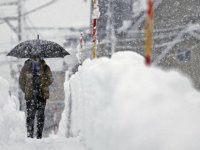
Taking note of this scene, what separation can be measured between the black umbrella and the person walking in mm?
167

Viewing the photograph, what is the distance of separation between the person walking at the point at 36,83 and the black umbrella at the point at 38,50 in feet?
0.55

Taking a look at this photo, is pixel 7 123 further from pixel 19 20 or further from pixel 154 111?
pixel 19 20

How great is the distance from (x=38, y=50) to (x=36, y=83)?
0.66 metres

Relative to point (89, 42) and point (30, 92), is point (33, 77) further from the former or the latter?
point (89, 42)

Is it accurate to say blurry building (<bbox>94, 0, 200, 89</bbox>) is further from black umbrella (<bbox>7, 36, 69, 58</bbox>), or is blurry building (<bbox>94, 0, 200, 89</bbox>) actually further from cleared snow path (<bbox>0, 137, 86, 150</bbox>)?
cleared snow path (<bbox>0, 137, 86, 150</bbox>)

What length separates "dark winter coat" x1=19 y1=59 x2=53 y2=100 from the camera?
10.0 meters

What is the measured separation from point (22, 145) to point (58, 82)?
26.3m

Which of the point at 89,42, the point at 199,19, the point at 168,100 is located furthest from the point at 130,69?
the point at 89,42

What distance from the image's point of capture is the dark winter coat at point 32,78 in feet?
32.8

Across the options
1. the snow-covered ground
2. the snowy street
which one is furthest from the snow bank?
the snow-covered ground

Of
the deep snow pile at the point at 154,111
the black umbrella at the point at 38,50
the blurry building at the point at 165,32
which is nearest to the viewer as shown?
the deep snow pile at the point at 154,111

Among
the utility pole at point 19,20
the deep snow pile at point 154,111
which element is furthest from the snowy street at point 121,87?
the utility pole at point 19,20

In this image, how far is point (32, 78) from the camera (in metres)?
10.1

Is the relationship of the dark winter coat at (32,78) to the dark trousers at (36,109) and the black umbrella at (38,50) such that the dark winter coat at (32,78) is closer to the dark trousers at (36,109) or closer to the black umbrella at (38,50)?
the dark trousers at (36,109)
